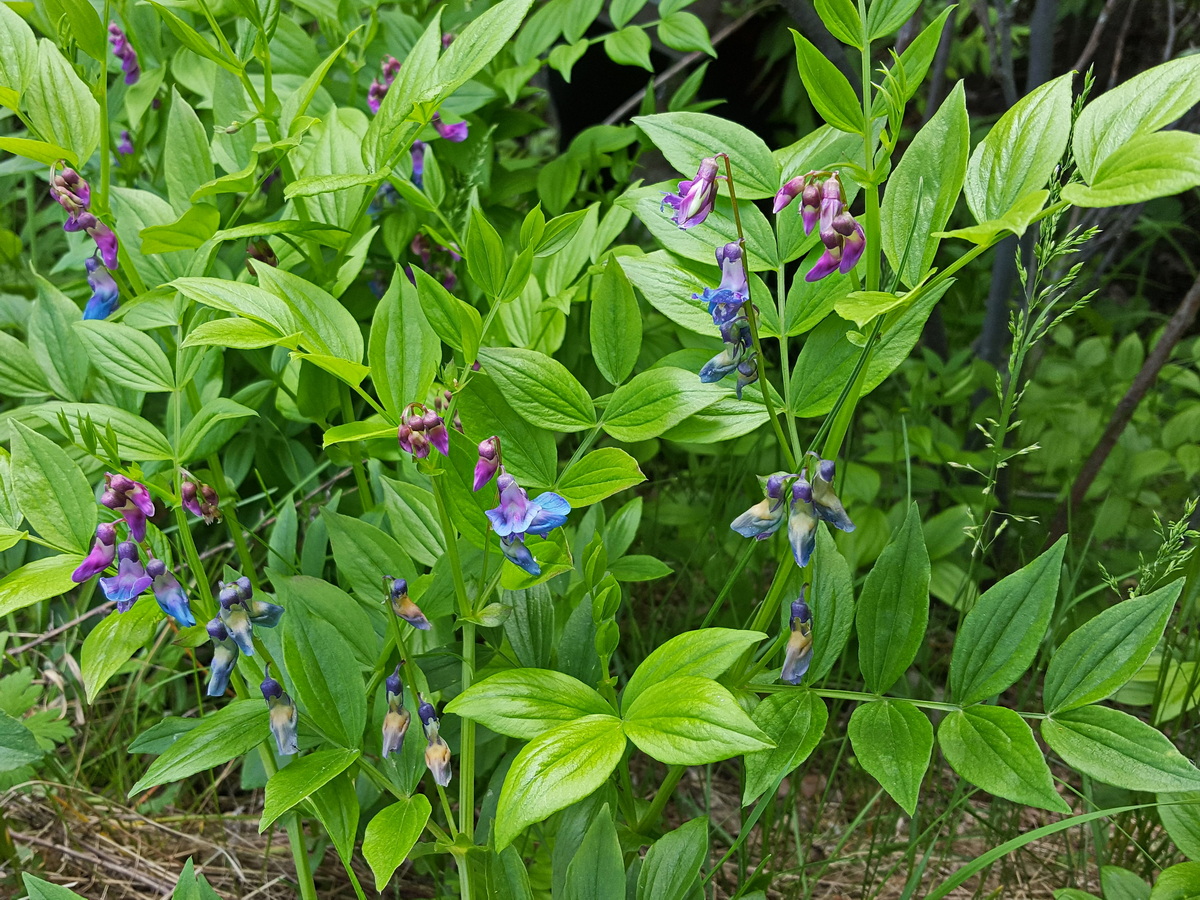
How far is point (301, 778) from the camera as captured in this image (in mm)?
917

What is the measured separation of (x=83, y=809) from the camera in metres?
1.46

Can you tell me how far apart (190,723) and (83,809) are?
603mm

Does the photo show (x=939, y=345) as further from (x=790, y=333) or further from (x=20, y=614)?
(x=20, y=614)

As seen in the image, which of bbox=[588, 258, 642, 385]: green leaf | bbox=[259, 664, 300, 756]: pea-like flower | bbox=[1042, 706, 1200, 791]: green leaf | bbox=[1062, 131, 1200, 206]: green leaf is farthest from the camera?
bbox=[588, 258, 642, 385]: green leaf

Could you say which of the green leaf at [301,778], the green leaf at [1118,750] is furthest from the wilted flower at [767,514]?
the green leaf at [301,778]

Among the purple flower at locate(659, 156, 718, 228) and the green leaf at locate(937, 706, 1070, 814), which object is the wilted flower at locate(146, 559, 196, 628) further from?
the green leaf at locate(937, 706, 1070, 814)

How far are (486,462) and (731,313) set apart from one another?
26 cm

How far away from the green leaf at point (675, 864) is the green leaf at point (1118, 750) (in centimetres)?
33

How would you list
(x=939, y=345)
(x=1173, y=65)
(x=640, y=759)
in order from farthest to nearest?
(x=939, y=345) → (x=640, y=759) → (x=1173, y=65)

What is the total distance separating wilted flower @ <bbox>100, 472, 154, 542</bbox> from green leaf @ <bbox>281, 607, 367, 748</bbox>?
16cm

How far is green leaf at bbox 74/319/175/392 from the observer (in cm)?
109

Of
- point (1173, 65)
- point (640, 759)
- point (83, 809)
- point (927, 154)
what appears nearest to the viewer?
point (1173, 65)

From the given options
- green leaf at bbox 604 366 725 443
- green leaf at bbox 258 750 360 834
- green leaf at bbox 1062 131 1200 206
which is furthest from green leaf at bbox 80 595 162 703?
green leaf at bbox 1062 131 1200 206

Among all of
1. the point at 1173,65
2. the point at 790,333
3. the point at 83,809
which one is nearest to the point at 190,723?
the point at 83,809
